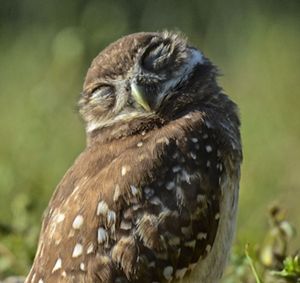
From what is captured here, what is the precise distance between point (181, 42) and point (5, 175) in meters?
2.37

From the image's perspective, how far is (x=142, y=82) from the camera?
7938mm

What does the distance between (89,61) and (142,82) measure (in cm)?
466

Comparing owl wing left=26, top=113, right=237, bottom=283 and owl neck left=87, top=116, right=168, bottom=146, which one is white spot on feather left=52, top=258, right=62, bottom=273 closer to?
owl wing left=26, top=113, right=237, bottom=283

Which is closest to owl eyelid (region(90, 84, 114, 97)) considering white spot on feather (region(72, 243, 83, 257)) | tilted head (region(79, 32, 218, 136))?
tilted head (region(79, 32, 218, 136))

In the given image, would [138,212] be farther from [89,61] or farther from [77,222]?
[89,61]

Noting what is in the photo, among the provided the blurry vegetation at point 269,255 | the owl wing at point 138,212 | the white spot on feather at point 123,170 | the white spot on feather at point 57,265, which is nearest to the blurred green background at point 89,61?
the blurry vegetation at point 269,255

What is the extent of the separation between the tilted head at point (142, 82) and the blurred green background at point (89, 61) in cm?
112

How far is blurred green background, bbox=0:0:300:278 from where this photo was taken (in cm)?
1068

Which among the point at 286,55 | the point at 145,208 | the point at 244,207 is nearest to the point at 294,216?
the point at 244,207

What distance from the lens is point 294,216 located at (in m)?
10.7

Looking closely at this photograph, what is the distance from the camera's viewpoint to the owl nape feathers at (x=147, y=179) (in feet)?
23.5

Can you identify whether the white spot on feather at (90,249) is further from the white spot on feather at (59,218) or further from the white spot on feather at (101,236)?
the white spot on feather at (59,218)

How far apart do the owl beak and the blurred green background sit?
132 centimetres

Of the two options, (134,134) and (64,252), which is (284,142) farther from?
(64,252)
